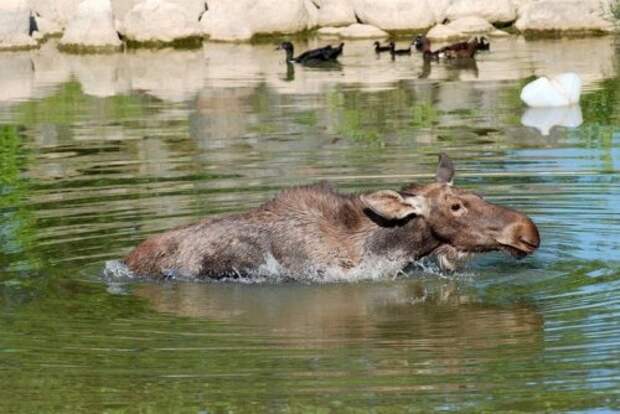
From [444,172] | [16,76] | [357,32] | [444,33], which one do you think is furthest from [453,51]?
[444,172]

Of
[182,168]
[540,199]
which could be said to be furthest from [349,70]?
[540,199]

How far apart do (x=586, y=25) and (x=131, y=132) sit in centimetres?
1700

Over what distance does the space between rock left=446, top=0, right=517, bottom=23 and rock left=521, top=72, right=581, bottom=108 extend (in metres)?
14.7

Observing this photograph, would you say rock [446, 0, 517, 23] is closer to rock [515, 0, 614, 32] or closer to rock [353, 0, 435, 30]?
rock [353, 0, 435, 30]

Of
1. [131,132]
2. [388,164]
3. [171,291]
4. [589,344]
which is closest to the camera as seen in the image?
[589,344]

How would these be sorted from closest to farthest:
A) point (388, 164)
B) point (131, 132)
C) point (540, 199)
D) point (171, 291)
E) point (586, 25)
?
point (171, 291)
point (540, 199)
point (388, 164)
point (131, 132)
point (586, 25)

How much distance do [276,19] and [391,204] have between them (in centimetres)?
2639

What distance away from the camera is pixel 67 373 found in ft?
30.5

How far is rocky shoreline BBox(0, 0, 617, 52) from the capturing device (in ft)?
120

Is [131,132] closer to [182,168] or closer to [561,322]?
[182,168]

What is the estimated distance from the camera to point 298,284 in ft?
39.8

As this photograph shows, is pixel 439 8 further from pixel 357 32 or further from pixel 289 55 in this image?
pixel 289 55

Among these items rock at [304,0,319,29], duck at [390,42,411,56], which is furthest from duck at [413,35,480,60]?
rock at [304,0,319,29]

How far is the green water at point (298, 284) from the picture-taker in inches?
347
